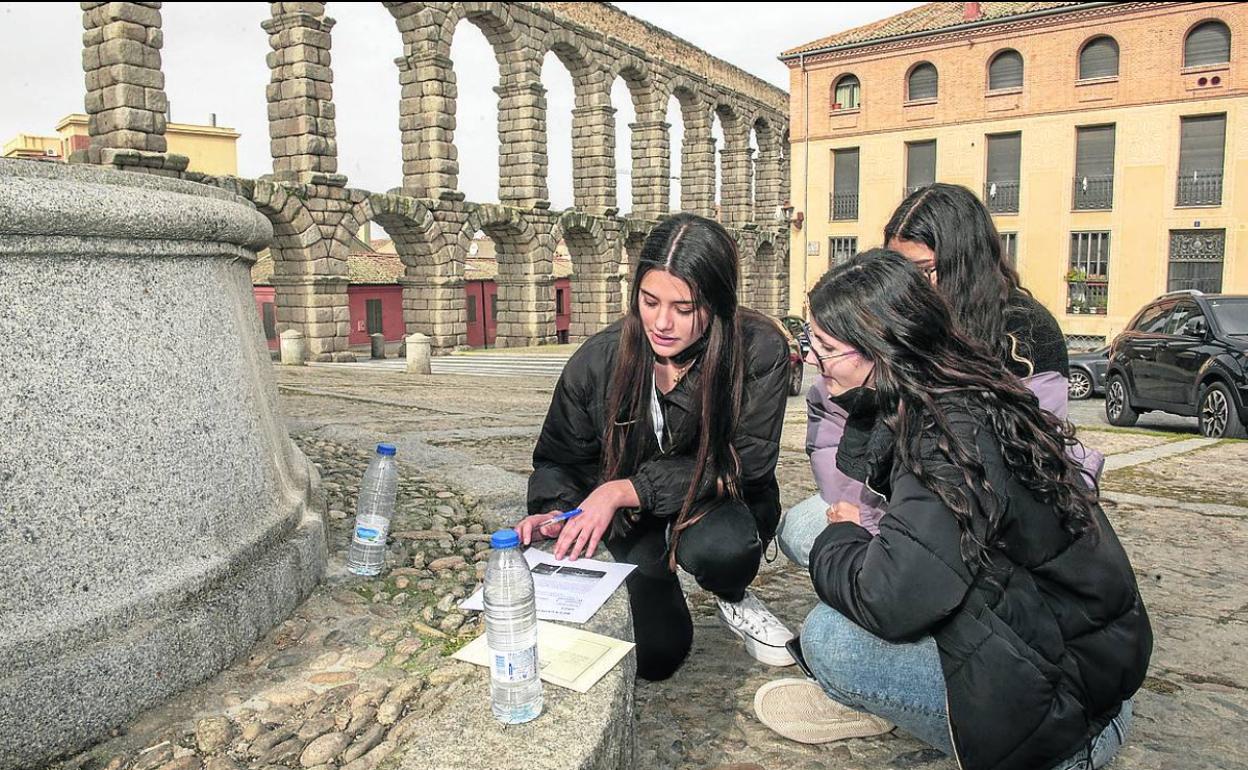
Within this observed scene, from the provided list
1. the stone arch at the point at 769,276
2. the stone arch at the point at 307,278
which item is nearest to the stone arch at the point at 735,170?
the stone arch at the point at 769,276

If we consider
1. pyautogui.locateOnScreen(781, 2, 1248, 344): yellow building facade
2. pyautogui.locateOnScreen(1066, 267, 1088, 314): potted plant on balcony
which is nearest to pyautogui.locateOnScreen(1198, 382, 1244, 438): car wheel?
pyautogui.locateOnScreen(781, 2, 1248, 344): yellow building facade

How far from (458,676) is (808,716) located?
1.00 m

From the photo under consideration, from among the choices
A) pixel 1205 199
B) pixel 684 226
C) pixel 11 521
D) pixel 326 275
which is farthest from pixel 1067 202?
pixel 11 521

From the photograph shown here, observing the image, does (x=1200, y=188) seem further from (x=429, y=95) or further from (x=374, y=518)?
(x=374, y=518)

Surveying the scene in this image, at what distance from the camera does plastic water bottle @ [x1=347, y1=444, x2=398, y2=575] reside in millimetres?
2893

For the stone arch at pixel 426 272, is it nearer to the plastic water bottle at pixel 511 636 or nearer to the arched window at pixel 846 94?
the arched window at pixel 846 94

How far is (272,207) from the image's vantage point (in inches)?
761

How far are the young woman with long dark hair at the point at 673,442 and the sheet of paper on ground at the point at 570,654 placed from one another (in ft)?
1.51

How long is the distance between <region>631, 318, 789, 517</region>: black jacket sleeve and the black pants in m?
0.11

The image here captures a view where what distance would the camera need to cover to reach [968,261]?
287 cm

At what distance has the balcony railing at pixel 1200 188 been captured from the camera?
22.9 metres

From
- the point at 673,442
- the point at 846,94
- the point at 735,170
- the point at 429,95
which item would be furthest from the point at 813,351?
the point at 735,170

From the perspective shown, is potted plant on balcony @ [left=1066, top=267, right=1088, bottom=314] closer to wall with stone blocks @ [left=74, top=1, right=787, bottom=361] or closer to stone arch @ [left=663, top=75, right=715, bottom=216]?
wall with stone blocks @ [left=74, top=1, right=787, bottom=361]

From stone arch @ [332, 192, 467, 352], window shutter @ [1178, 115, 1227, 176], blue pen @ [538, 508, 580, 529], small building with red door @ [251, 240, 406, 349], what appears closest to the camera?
blue pen @ [538, 508, 580, 529]
